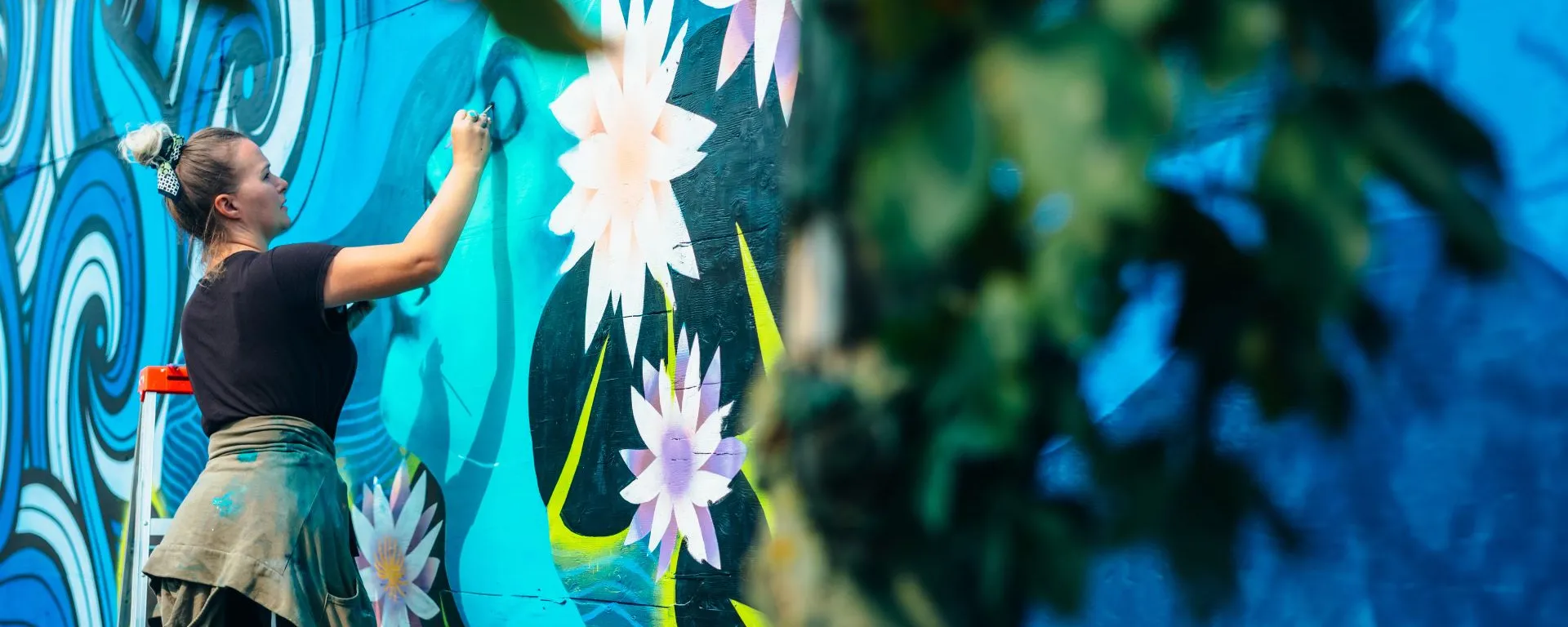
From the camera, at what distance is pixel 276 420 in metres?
2.75

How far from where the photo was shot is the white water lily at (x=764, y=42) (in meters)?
2.72

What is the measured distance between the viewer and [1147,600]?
6.87ft

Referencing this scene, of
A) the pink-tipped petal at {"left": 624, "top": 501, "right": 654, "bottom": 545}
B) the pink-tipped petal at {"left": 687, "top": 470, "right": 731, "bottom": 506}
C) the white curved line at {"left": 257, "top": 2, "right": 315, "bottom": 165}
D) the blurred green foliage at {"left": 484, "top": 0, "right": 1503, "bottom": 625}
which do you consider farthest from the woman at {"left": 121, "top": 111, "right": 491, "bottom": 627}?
the blurred green foliage at {"left": 484, "top": 0, "right": 1503, "bottom": 625}

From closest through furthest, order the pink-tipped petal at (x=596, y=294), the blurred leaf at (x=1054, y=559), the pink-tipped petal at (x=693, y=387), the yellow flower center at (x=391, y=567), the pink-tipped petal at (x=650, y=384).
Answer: the blurred leaf at (x=1054, y=559) → the pink-tipped petal at (x=693, y=387) → the pink-tipped petal at (x=650, y=384) → the pink-tipped petal at (x=596, y=294) → the yellow flower center at (x=391, y=567)

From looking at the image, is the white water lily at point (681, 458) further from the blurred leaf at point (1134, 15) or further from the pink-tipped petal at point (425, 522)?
the blurred leaf at point (1134, 15)

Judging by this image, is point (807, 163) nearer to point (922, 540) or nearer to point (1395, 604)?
point (922, 540)

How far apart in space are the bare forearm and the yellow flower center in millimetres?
1179

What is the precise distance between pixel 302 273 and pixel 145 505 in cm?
102

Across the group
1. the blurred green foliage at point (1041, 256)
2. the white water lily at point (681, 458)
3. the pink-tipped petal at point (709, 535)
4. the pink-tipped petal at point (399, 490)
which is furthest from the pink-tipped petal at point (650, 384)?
the blurred green foliage at point (1041, 256)

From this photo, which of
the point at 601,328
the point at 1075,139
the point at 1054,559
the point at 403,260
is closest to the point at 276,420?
the point at 403,260

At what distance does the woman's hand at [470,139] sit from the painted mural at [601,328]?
8 centimetres

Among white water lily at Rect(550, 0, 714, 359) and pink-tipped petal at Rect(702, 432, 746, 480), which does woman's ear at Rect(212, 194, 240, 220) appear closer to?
white water lily at Rect(550, 0, 714, 359)

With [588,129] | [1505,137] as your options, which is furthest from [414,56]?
[1505,137]

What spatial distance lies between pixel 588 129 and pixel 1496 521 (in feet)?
6.81
